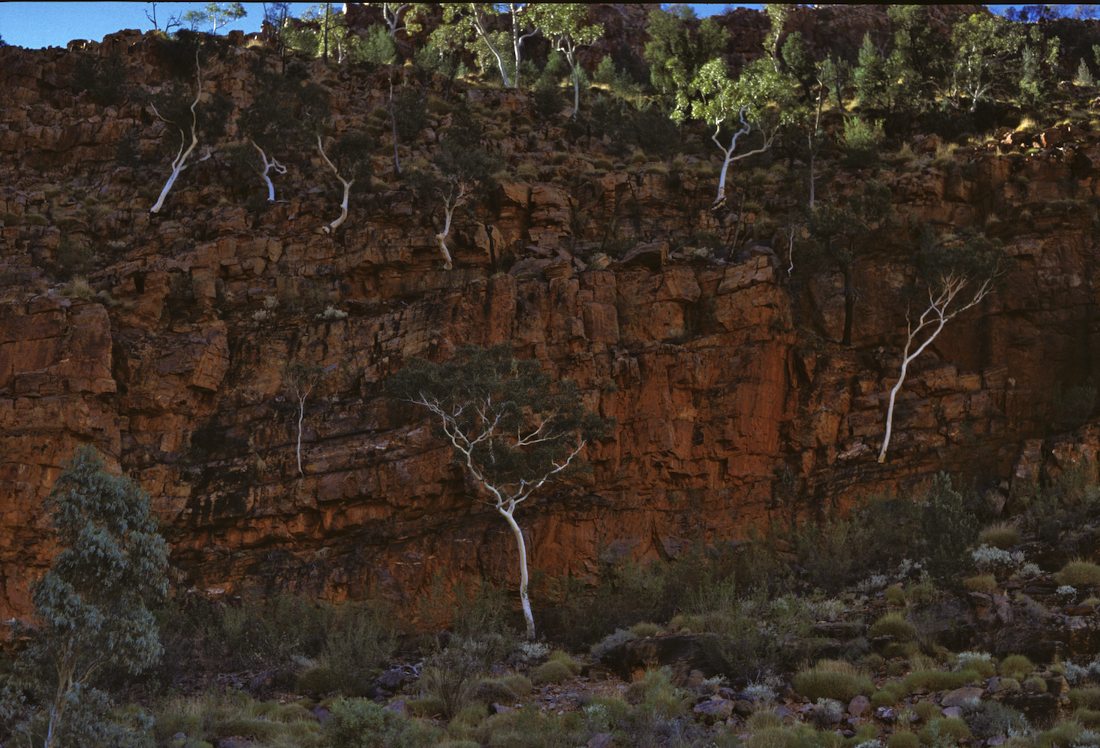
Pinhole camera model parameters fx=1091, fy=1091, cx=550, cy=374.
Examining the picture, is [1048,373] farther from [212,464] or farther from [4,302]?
[4,302]

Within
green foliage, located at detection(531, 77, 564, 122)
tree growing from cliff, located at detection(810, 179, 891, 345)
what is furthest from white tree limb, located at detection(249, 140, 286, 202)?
tree growing from cliff, located at detection(810, 179, 891, 345)

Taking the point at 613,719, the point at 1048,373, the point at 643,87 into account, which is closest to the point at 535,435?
the point at 613,719

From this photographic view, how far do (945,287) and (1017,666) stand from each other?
14463mm

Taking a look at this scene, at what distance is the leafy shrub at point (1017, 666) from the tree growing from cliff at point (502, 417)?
11.0m

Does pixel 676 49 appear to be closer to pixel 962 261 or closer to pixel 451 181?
pixel 451 181

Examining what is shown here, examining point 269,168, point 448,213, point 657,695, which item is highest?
point 269,168

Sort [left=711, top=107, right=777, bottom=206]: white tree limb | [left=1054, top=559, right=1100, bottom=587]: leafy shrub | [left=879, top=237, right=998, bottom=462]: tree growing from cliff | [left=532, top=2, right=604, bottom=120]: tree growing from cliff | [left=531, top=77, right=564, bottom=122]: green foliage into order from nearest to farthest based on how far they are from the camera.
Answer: [left=1054, top=559, right=1100, bottom=587]: leafy shrub < [left=879, top=237, right=998, bottom=462]: tree growing from cliff < [left=711, top=107, right=777, bottom=206]: white tree limb < [left=531, top=77, right=564, bottom=122]: green foliage < [left=532, top=2, right=604, bottom=120]: tree growing from cliff

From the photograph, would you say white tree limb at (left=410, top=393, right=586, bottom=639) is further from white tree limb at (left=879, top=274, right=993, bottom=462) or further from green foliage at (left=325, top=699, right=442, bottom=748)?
green foliage at (left=325, top=699, right=442, bottom=748)

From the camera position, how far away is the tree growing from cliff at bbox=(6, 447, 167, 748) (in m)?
14.3

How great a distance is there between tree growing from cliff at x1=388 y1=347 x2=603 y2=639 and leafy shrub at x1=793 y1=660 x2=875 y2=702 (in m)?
8.94

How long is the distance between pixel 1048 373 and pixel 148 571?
23.1 meters

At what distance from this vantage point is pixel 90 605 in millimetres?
14570

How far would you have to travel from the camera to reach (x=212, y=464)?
28000mm

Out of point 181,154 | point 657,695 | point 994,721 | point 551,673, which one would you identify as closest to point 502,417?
point 551,673
